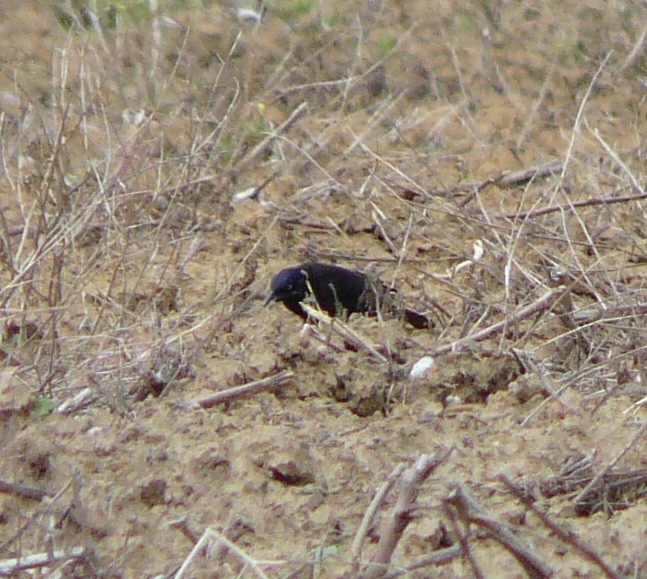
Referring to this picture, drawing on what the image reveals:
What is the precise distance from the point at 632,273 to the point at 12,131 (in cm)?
321

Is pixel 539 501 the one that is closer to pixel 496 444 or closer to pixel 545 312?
pixel 496 444

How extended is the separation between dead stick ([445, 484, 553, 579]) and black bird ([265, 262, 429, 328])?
2.51 m

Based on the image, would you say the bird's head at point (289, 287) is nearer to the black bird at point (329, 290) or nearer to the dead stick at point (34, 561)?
the black bird at point (329, 290)

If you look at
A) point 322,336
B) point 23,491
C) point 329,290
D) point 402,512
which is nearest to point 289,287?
point 329,290

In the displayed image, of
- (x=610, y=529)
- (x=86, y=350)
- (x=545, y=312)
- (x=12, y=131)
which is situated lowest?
(x=12, y=131)

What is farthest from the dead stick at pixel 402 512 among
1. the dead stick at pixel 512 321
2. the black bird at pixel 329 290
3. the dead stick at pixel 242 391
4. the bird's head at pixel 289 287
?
the bird's head at pixel 289 287

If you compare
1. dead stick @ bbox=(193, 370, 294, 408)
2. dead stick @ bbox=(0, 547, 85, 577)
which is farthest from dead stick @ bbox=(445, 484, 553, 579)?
dead stick @ bbox=(193, 370, 294, 408)

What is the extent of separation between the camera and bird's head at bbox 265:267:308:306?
527cm

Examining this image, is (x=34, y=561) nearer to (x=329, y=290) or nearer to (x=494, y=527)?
(x=494, y=527)

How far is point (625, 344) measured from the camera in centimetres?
431

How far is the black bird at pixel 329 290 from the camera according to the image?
5145 mm

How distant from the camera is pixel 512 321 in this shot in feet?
14.7

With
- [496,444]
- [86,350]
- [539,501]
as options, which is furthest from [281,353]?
[539,501]

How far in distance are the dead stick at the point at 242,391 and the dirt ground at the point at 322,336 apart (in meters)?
0.02
